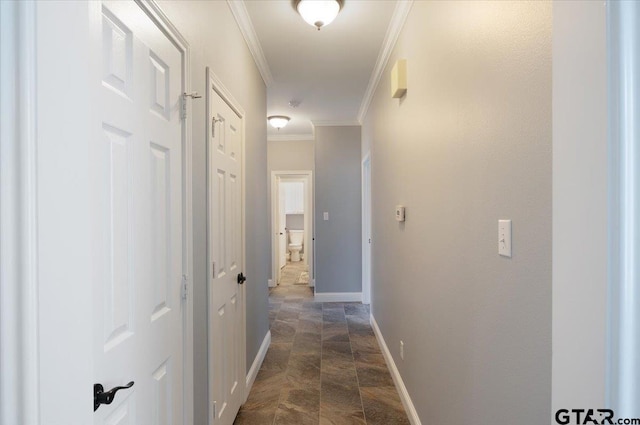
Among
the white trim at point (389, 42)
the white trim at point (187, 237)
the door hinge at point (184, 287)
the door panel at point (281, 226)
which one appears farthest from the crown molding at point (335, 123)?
the door hinge at point (184, 287)

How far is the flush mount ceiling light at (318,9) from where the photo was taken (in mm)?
2021

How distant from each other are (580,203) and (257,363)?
2.82m

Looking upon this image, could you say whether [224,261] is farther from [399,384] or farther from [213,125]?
[399,384]

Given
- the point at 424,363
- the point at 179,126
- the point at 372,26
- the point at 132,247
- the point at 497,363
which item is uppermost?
the point at 372,26

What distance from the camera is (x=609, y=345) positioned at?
43 centimetres

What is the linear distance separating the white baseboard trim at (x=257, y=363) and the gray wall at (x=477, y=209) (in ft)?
3.85

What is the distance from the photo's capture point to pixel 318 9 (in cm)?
205

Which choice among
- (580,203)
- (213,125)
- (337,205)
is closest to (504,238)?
(580,203)

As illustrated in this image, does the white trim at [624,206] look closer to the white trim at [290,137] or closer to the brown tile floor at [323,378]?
the brown tile floor at [323,378]

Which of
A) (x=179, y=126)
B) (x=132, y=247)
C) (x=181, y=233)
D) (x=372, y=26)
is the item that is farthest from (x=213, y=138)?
(x=372, y=26)

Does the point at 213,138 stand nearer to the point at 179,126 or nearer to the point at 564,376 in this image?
the point at 179,126

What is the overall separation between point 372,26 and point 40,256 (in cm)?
254

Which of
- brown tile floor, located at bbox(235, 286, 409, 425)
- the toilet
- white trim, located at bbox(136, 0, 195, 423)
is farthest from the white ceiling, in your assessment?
the toilet

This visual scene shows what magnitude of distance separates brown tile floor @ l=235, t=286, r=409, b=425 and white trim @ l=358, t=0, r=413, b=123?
103 inches
